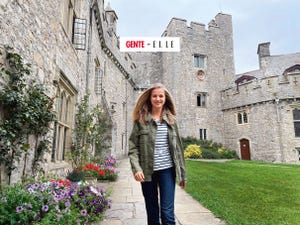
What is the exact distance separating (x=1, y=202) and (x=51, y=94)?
8.39 ft

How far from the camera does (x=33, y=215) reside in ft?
6.53

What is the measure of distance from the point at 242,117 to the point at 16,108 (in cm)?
1917

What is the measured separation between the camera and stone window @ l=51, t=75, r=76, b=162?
16.6ft

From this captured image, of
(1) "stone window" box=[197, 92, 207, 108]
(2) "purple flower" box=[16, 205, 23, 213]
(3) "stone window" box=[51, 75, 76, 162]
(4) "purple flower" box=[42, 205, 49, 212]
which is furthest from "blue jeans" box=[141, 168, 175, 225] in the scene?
(1) "stone window" box=[197, 92, 207, 108]

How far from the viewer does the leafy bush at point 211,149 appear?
17906 millimetres

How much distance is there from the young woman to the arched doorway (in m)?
18.6

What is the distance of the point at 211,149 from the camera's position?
61.7 feet

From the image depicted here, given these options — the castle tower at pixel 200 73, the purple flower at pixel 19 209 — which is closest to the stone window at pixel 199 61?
the castle tower at pixel 200 73

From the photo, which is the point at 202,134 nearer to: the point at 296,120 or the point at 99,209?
the point at 296,120

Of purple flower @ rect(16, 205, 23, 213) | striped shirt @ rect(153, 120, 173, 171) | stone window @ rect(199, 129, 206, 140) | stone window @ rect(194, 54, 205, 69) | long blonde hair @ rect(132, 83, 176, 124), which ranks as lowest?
purple flower @ rect(16, 205, 23, 213)

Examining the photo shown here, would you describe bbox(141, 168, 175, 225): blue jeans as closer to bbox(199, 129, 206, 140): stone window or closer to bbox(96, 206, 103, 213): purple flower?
bbox(96, 206, 103, 213): purple flower

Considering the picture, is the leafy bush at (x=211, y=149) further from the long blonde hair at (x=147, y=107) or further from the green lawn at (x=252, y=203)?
the long blonde hair at (x=147, y=107)

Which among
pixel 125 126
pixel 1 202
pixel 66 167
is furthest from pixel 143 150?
pixel 125 126

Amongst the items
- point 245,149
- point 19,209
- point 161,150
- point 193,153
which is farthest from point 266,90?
point 19,209
